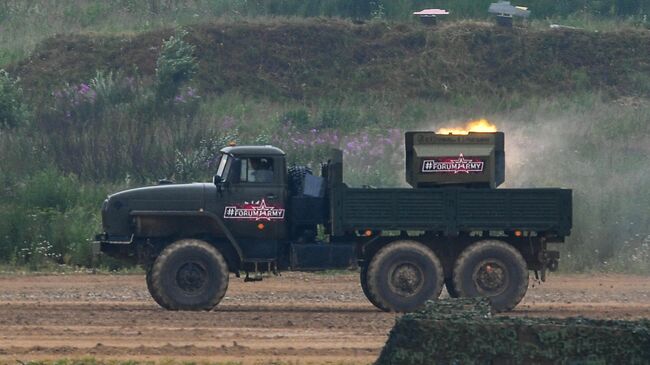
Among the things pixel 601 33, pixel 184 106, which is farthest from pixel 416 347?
pixel 601 33

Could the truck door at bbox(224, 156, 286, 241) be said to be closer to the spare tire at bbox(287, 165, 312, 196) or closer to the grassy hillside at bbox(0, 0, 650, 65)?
the spare tire at bbox(287, 165, 312, 196)

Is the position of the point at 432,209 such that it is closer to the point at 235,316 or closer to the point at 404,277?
the point at 404,277

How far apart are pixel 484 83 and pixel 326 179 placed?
2304 centimetres

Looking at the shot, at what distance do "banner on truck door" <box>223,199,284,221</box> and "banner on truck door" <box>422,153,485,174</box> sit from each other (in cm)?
220

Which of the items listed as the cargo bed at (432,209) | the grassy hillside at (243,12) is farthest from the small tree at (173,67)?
the cargo bed at (432,209)

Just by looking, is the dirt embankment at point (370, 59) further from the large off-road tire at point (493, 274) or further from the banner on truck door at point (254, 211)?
the large off-road tire at point (493, 274)

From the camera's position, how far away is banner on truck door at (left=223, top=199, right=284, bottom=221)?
63.6 ft

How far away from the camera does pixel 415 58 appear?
4344cm

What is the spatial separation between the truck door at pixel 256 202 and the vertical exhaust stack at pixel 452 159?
1.97m

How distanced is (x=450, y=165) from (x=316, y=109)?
67.3 ft

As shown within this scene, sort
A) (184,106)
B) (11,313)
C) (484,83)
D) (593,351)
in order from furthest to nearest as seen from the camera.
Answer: (484,83), (184,106), (11,313), (593,351)

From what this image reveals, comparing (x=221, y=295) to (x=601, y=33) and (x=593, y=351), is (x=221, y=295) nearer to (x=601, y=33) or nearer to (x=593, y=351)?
(x=593, y=351)

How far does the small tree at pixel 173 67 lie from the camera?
39.0 metres

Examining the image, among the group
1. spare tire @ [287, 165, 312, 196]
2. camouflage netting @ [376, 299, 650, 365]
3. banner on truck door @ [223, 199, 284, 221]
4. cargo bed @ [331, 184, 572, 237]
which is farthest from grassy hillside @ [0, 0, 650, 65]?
camouflage netting @ [376, 299, 650, 365]
